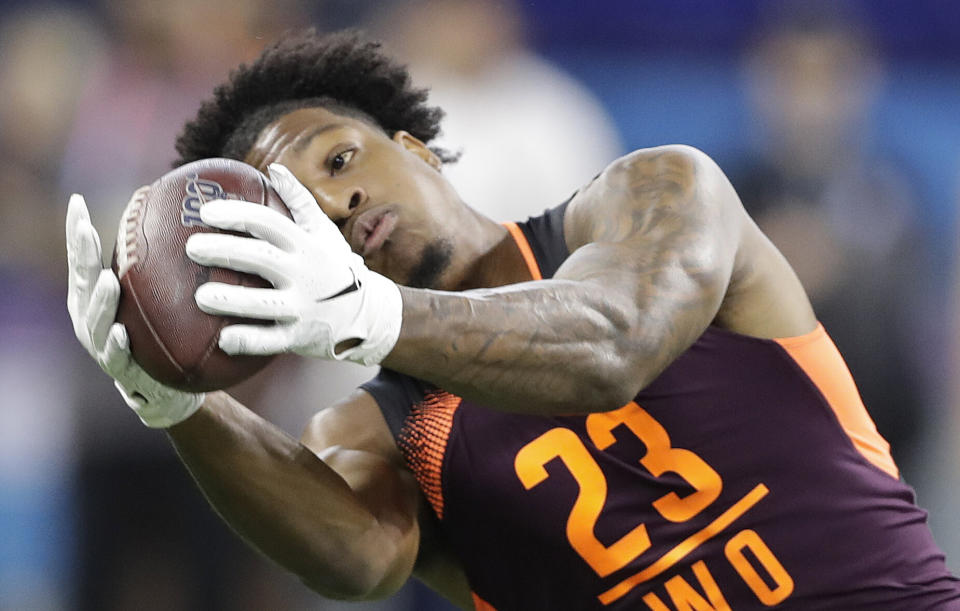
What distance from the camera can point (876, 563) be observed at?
2.43 metres

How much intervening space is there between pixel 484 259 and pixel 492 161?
55.2 inches

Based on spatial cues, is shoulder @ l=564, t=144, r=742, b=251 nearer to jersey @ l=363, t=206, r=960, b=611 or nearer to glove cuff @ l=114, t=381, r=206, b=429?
jersey @ l=363, t=206, r=960, b=611

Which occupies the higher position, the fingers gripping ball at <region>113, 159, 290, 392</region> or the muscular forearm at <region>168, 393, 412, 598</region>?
the fingers gripping ball at <region>113, 159, 290, 392</region>

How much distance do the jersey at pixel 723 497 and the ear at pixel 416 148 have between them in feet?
3.07

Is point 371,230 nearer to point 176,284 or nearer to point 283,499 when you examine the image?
point 283,499

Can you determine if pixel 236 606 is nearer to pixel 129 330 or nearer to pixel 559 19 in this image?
pixel 129 330

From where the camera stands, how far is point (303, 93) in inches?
128

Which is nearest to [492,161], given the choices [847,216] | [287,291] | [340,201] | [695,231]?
[847,216]

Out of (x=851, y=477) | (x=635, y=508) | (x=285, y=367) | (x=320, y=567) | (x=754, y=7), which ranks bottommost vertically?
(x=285, y=367)

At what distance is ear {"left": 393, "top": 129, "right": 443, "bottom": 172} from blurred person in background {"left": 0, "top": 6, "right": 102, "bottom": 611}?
1.46 metres

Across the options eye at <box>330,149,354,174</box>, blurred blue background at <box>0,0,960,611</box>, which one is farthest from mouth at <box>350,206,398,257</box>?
blurred blue background at <box>0,0,960,611</box>

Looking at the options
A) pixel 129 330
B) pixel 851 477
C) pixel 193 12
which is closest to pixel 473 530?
pixel 851 477

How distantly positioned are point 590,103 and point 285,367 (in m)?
1.52

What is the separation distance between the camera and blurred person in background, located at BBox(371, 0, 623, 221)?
13.6 ft
